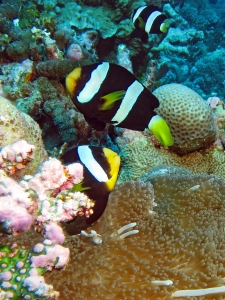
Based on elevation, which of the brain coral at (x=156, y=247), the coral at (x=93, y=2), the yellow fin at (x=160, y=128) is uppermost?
the coral at (x=93, y=2)

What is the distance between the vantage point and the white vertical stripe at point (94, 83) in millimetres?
2113

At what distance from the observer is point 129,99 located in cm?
221

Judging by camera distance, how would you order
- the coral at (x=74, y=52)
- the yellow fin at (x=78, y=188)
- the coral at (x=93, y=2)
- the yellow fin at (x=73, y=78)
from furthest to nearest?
the coral at (x=93, y=2)
the coral at (x=74, y=52)
the yellow fin at (x=73, y=78)
the yellow fin at (x=78, y=188)

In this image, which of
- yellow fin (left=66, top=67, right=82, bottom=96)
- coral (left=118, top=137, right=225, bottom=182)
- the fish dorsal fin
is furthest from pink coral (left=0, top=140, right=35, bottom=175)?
the fish dorsal fin

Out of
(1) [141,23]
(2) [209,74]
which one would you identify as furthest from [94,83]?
(2) [209,74]

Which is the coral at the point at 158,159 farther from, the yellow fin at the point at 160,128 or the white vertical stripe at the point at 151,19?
the white vertical stripe at the point at 151,19

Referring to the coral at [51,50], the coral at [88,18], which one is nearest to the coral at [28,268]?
the coral at [51,50]

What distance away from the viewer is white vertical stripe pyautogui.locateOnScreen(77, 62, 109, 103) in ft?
6.93

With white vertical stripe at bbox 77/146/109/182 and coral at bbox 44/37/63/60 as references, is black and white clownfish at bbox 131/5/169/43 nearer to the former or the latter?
coral at bbox 44/37/63/60

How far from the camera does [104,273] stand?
1.56 metres

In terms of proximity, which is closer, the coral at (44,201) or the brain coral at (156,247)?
the coral at (44,201)

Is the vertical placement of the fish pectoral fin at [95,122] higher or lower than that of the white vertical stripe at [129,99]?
lower

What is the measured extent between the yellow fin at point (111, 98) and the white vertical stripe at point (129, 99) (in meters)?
0.06

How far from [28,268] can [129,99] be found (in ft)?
4.69
